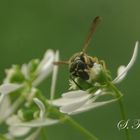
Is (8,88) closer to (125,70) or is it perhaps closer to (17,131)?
(17,131)

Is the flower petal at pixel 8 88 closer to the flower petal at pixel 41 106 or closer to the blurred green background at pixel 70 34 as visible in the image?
the flower petal at pixel 41 106

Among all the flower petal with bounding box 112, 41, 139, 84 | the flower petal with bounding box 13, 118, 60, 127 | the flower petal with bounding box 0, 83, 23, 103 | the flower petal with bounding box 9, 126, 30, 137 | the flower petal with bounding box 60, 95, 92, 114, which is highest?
the flower petal with bounding box 0, 83, 23, 103

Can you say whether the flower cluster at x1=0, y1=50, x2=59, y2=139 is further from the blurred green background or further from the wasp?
the blurred green background

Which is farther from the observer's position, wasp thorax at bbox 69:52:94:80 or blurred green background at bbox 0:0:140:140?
blurred green background at bbox 0:0:140:140

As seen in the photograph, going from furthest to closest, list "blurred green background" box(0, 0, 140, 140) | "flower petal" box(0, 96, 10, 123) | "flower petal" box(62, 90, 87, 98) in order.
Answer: "blurred green background" box(0, 0, 140, 140) < "flower petal" box(62, 90, 87, 98) < "flower petal" box(0, 96, 10, 123)

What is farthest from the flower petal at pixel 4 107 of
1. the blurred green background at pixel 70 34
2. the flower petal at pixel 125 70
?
the blurred green background at pixel 70 34

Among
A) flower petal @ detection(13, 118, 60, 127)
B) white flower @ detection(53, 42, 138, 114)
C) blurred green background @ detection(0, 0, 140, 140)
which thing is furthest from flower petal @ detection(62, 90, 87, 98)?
blurred green background @ detection(0, 0, 140, 140)

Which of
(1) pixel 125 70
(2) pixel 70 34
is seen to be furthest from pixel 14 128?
(2) pixel 70 34

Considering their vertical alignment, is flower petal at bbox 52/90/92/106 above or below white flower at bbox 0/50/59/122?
below

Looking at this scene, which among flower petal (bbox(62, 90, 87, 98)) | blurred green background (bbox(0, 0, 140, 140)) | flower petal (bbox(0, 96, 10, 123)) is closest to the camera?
flower petal (bbox(0, 96, 10, 123))
